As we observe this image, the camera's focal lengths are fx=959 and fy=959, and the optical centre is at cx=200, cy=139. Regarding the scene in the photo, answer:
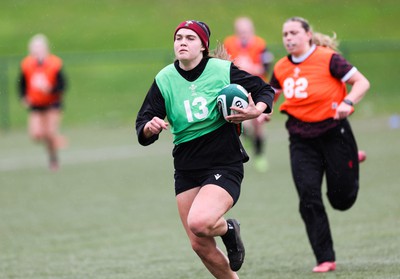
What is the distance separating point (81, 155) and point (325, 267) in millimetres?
11399

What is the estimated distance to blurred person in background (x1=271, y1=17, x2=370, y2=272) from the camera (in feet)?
26.1

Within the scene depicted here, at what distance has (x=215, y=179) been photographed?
6.46m

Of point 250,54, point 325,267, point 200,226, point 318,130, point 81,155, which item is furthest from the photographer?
point 81,155

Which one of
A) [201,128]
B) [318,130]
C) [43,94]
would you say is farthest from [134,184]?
[201,128]

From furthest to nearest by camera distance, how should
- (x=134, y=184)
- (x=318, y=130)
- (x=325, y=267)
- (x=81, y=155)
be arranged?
1. (x=81, y=155)
2. (x=134, y=184)
3. (x=318, y=130)
4. (x=325, y=267)

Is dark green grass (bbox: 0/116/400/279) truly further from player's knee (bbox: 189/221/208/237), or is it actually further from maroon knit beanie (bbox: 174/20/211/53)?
maroon knit beanie (bbox: 174/20/211/53)

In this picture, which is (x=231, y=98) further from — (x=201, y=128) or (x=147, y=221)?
(x=147, y=221)

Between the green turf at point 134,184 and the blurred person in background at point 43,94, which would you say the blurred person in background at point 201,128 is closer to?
the green turf at point 134,184

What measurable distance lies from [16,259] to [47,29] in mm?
27531

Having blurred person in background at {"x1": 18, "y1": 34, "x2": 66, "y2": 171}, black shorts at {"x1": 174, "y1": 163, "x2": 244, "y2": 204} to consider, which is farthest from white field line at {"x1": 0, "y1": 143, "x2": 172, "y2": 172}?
black shorts at {"x1": 174, "y1": 163, "x2": 244, "y2": 204}

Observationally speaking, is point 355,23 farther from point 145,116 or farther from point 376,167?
point 145,116

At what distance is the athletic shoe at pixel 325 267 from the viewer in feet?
25.5

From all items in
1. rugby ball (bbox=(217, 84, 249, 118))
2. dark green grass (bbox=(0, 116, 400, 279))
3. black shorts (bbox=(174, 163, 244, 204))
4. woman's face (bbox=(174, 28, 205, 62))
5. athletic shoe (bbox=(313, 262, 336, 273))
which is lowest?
athletic shoe (bbox=(313, 262, 336, 273))

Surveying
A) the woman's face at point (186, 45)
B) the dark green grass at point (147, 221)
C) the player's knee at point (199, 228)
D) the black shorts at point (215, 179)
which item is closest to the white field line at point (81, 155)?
the dark green grass at point (147, 221)
